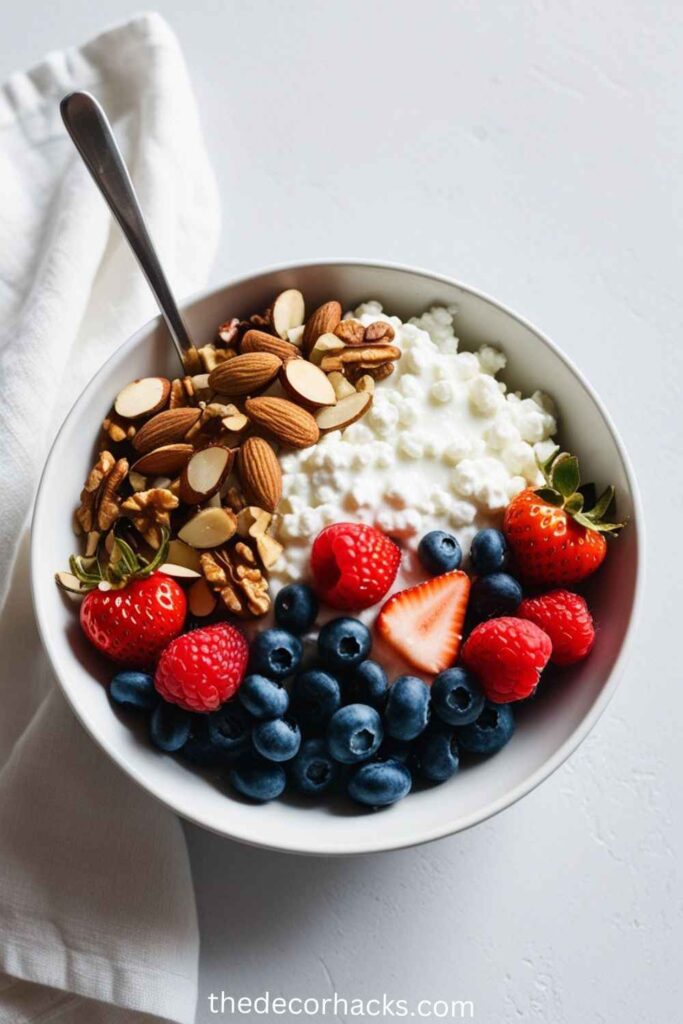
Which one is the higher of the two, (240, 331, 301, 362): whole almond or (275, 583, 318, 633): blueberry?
(240, 331, 301, 362): whole almond

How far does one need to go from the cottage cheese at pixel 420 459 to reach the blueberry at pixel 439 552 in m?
0.03

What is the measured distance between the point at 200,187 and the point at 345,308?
1.12ft

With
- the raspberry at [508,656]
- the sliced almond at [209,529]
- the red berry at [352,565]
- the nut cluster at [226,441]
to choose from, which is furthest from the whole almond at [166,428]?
the raspberry at [508,656]

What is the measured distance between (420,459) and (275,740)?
Answer: 386 millimetres

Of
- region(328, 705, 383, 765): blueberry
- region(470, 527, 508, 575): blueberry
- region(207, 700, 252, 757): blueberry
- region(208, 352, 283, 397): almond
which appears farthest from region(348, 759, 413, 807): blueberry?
region(208, 352, 283, 397): almond

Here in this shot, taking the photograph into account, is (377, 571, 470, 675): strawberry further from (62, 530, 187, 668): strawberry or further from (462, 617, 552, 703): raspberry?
(62, 530, 187, 668): strawberry

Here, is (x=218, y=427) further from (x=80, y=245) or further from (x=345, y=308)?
(x=80, y=245)

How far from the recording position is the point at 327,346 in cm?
122

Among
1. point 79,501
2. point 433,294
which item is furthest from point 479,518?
point 79,501

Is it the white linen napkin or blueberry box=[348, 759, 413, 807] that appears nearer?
blueberry box=[348, 759, 413, 807]

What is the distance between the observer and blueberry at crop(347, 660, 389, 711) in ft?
3.63

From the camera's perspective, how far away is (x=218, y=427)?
1.20 metres

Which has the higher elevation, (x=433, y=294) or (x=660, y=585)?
(x=433, y=294)

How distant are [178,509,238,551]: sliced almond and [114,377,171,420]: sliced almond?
15cm
